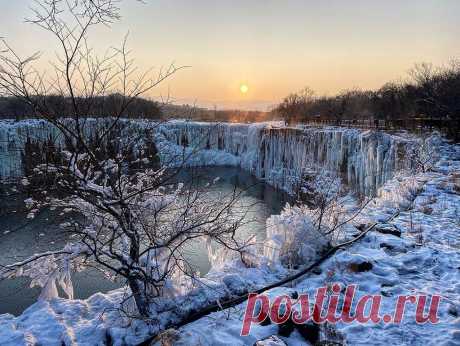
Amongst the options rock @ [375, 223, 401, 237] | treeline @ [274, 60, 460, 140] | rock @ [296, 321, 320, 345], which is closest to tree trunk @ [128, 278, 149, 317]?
rock @ [296, 321, 320, 345]

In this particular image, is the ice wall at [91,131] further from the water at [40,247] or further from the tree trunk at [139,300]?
the tree trunk at [139,300]

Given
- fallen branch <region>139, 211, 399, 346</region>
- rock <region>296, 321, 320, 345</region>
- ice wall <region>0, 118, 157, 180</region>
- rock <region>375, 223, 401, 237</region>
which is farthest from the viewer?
rock <region>375, 223, 401, 237</region>

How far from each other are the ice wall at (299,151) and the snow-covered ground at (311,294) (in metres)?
1.86

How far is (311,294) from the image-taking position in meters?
4.73

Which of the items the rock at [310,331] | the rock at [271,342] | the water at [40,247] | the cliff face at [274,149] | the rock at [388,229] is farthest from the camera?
the water at [40,247]

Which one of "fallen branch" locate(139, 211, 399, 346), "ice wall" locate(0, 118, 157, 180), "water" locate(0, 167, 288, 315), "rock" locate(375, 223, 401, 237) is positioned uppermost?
"ice wall" locate(0, 118, 157, 180)

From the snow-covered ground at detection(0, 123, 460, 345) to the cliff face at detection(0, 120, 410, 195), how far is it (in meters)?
1.82

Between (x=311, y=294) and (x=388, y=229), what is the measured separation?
2588 mm

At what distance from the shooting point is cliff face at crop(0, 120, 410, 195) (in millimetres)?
5488

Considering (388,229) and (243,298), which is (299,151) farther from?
(243,298)

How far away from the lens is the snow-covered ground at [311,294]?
3844mm

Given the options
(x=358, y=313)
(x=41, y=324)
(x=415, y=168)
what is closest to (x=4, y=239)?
(x=41, y=324)

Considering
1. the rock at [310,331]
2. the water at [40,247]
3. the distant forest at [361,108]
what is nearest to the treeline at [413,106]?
the distant forest at [361,108]

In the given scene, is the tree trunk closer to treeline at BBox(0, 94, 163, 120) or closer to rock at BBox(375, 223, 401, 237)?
treeline at BBox(0, 94, 163, 120)
